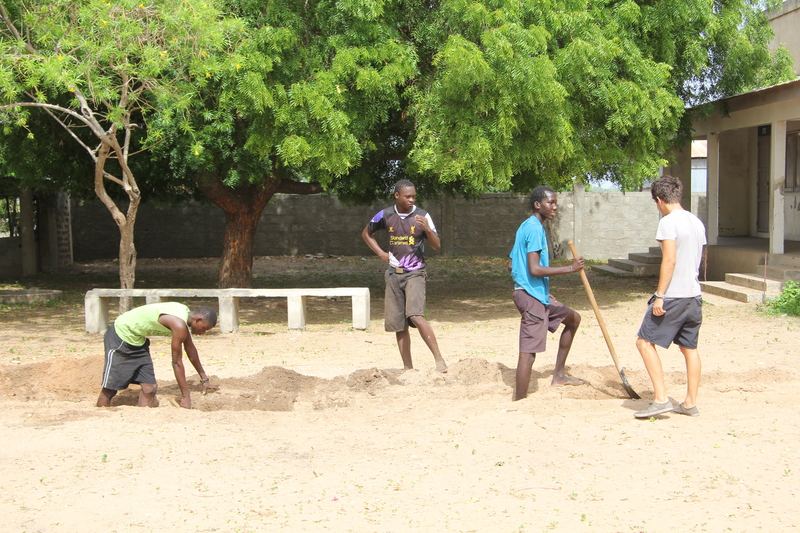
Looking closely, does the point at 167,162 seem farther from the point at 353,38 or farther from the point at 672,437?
the point at 672,437

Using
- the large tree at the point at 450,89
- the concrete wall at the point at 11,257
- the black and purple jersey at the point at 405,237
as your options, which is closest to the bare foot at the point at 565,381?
the black and purple jersey at the point at 405,237

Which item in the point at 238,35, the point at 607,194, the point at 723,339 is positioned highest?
the point at 238,35

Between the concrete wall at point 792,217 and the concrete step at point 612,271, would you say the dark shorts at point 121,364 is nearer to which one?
the concrete step at point 612,271

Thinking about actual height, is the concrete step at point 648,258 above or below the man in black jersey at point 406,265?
below

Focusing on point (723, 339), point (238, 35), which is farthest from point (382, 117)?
point (723, 339)

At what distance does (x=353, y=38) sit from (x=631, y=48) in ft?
13.2

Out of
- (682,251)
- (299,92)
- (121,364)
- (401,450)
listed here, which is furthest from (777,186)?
(121,364)

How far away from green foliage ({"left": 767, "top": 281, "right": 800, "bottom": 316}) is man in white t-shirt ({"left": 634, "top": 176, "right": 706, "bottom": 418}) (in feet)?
19.2

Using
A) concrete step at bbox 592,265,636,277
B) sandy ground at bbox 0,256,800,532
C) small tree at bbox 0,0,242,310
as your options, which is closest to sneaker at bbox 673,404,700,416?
sandy ground at bbox 0,256,800,532

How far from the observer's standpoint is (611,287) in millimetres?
14609

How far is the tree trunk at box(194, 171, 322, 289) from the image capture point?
41.5ft

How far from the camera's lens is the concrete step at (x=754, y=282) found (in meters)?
11.6

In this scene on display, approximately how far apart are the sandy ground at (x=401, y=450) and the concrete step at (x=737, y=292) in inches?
150

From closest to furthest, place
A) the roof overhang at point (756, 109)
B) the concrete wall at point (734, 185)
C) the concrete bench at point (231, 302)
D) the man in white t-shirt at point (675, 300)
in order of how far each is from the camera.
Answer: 1. the man in white t-shirt at point (675, 300)
2. the concrete bench at point (231, 302)
3. the roof overhang at point (756, 109)
4. the concrete wall at point (734, 185)
